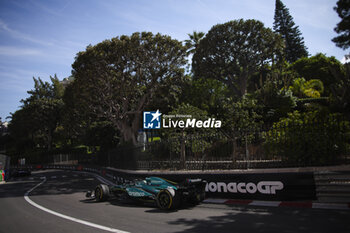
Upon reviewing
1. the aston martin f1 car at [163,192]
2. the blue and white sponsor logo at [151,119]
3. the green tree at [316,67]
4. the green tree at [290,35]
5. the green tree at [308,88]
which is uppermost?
the green tree at [290,35]

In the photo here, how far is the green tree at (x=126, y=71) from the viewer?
23516 millimetres

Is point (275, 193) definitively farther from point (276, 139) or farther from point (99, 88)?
point (99, 88)

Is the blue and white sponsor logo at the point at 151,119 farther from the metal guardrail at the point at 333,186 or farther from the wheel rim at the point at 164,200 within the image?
the metal guardrail at the point at 333,186

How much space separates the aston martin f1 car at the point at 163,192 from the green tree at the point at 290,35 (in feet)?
161

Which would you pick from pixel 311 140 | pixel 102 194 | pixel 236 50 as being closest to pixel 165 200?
pixel 102 194

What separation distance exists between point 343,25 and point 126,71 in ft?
67.3

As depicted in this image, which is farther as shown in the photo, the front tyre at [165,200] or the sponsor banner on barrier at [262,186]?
the front tyre at [165,200]

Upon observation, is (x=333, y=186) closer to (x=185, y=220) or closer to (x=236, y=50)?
(x=185, y=220)

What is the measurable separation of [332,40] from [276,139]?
3.45 meters

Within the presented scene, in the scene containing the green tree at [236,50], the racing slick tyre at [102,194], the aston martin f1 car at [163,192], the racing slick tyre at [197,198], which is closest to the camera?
the aston martin f1 car at [163,192]

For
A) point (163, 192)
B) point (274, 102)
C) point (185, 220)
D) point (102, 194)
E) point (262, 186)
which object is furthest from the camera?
point (274, 102)

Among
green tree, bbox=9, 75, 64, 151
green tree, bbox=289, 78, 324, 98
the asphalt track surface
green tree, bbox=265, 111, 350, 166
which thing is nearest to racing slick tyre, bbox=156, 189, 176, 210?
the asphalt track surface

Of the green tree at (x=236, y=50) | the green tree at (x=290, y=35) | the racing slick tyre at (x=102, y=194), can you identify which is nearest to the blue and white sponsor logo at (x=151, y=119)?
the green tree at (x=236, y=50)

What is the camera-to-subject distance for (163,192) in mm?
8383
